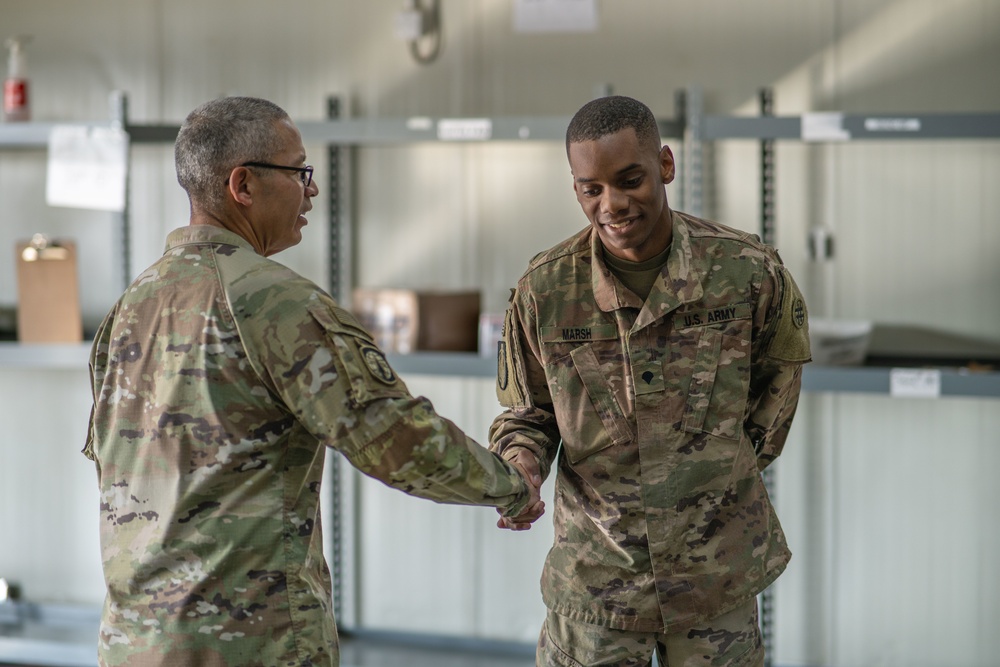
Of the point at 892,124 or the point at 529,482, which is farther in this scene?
the point at 892,124

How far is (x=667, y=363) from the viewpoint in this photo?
189 centimetres

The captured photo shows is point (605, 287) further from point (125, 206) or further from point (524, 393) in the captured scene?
point (125, 206)

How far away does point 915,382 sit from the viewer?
9.24ft

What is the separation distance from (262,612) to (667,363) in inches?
31.5

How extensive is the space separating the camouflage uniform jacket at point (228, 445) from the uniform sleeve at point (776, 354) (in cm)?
69

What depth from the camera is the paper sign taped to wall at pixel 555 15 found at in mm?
3385

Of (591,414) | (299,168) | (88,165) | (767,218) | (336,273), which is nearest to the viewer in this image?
(299,168)

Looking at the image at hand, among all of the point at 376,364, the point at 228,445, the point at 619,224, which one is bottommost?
the point at 228,445

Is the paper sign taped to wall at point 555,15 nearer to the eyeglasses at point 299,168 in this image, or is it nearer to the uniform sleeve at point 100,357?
the eyeglasses at point 299,168

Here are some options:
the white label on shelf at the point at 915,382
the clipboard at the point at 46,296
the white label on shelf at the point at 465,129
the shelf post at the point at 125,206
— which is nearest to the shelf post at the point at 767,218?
the white label on shelf at the point at 915,382

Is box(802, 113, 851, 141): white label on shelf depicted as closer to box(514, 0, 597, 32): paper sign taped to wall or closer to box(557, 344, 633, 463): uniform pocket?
box(514, 0, 597, 32): paper sign taped to wall

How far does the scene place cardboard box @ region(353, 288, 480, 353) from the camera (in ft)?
10.5

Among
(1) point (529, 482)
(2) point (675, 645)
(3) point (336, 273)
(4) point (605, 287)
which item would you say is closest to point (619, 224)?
(4) point (605, 287)

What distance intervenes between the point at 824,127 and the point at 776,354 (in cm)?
111
